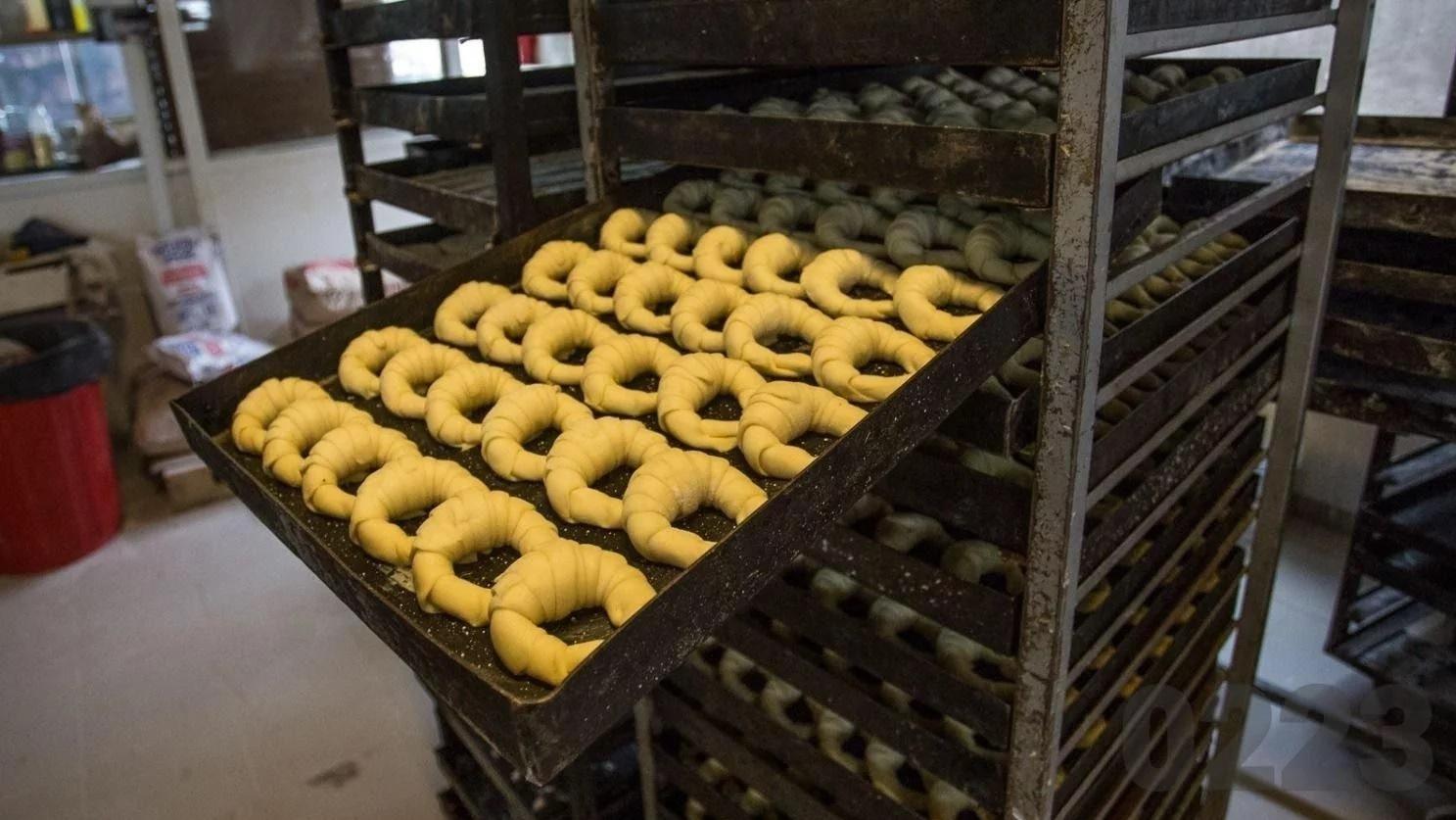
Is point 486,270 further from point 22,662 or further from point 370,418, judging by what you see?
point 22,662

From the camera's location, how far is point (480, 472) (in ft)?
4.24

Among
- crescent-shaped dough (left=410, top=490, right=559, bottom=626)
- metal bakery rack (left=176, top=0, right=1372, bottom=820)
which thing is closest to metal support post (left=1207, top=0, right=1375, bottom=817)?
metal bakery rack (left=176, top=0, right=1372, bottom=820)

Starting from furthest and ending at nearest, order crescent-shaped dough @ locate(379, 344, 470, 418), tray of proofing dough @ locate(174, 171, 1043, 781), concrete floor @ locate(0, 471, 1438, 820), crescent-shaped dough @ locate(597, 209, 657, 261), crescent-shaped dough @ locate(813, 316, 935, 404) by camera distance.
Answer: concrete floor @ locate(0, 471, 1438, 820)
crescent-shaped dough @ locate(597, 209, 657, 261)
crescent-shaped dough @ locate(379, 344, 470, 418)
crescent-shaped dough @ locate(813, 316, 935, 404)
tray of proofing dough @ locate(174, 171, 1043, 781)

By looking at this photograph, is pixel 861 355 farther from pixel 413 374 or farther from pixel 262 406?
pixel 262 406

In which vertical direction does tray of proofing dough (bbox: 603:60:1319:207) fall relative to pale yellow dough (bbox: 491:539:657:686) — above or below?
above

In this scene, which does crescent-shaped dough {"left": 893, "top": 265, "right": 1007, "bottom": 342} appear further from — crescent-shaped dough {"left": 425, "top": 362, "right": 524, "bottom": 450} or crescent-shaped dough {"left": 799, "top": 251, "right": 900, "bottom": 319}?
crescent-shaped dough {"left": 425, "top": 362, "right": 524, "bottom": 450}

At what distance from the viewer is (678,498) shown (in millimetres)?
1107

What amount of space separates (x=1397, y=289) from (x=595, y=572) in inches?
69.0

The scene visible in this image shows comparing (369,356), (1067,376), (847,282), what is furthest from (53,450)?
(1067,376)

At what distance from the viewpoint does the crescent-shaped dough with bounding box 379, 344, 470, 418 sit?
143cm

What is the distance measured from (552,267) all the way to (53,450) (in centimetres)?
333

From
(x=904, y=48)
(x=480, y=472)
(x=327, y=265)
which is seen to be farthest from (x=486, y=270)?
(x=327, y=265)

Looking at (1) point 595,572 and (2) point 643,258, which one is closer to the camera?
(1) point 595,572

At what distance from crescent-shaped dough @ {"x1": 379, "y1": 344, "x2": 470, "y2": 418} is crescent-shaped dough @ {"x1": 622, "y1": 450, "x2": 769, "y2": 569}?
47cm
